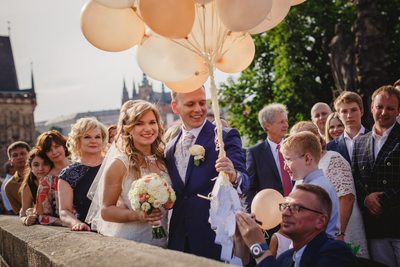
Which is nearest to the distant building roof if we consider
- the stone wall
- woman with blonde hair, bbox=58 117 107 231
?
woman with blonde hair, bbox=58 117 107 231

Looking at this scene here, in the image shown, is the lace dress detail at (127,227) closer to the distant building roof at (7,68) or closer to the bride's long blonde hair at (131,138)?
the bride's long blonde hair at (131,138)

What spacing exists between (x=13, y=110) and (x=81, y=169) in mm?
77199

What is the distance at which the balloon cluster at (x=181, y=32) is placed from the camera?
3426mm

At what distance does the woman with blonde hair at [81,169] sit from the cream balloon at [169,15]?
6.04ft

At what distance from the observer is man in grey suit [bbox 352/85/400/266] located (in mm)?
4395

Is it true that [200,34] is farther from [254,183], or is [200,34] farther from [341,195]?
[254,183]

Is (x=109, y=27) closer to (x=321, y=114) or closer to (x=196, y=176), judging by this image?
(x=196, y=176)

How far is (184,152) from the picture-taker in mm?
3988

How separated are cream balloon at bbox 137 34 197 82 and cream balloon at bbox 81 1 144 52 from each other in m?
0.13

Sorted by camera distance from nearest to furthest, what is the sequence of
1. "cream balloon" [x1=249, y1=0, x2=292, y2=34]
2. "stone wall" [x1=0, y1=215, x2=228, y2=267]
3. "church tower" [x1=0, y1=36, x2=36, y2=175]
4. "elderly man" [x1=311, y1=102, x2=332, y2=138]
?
"stone wall" [x1=0, y1=215, x2=228, y2=267] < "cream balloon" [x1=249, y1=0, x2=292, y2=34] < "elderly man" [x1=311, y1=102, x2=332, y2=138] < "church tower" [x1=0, y1=36, x2=36, y2=175]

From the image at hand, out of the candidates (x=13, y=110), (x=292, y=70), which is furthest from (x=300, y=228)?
(x=13, y=110)

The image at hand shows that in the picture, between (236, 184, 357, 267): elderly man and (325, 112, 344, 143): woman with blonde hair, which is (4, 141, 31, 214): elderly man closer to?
(325, 112, 344, 143): woman with blonde hair

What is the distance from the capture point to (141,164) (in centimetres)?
397

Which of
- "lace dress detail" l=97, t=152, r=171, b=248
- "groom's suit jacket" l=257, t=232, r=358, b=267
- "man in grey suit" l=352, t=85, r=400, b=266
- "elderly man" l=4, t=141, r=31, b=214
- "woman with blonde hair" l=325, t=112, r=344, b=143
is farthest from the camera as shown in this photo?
"elderly man" l=4, t=141, r=31, b=214
